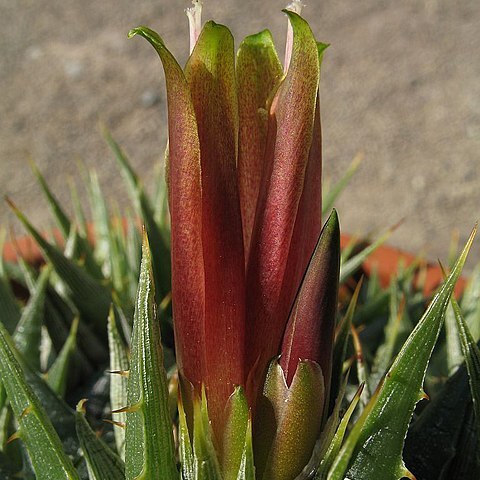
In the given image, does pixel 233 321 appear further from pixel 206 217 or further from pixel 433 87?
pixel 433 87

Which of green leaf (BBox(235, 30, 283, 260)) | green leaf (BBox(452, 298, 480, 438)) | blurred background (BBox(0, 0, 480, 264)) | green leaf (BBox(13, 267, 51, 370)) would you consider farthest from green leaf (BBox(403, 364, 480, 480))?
blurred background (BBox(0, 0, 480, 264))

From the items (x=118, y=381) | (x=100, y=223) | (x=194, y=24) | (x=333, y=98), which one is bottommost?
(x=118, y=381)

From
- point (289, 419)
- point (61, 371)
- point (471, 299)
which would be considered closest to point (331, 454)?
point (289, 419)

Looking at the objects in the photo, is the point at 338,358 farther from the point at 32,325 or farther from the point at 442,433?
the point at 32,325

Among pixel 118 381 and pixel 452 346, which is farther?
pixel 452 346

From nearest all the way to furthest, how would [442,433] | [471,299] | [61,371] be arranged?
1. [442,433]
2. [61,371]
3. [471,299]

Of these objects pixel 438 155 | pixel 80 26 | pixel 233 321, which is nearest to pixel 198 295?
pixel 233 321

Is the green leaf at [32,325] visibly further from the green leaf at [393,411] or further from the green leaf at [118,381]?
the green leaf at [393,411]

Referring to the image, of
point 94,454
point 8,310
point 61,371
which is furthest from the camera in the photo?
point 8,310
